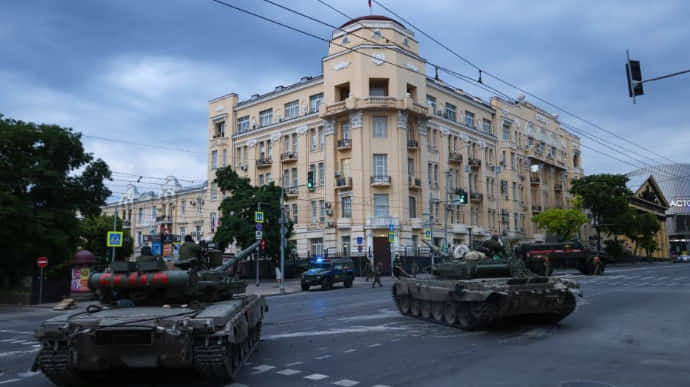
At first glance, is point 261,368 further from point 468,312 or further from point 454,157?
point 454,157

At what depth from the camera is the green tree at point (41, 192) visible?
2434 centimetres

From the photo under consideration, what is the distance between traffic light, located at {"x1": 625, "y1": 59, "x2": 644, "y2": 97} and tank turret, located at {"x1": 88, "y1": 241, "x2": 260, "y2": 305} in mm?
11893

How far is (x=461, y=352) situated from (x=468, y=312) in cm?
246

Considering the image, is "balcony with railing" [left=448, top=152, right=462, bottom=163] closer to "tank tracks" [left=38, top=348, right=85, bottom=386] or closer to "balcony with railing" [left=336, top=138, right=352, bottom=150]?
"balcony with railing" [left=336, top=138, right=352, bottom=150]

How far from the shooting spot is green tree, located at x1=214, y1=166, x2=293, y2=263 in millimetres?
38000

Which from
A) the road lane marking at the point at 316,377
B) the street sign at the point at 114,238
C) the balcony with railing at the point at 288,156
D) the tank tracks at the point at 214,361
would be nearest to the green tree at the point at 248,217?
the balcony with railing at the point at 288,156

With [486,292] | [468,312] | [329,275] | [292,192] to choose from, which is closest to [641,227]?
[292,192]

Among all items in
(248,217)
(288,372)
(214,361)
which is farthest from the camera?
(248,217)

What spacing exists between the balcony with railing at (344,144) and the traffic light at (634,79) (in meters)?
29.9

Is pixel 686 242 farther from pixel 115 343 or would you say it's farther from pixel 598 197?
pixel 115 343

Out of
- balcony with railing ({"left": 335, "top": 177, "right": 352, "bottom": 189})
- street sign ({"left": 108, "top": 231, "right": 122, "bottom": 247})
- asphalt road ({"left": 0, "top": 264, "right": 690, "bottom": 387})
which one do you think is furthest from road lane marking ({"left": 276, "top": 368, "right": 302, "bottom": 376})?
balcony with railing ({"left": 335, "top": 177, "right": 352, "bottom": 189})

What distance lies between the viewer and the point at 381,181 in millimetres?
→ 42562

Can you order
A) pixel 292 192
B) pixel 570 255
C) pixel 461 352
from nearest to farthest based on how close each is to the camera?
pixel 461 352
pixel 570 255
pixel 292 192

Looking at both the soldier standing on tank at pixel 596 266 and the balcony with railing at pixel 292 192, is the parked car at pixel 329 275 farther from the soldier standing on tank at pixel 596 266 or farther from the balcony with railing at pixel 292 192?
the balcony with railing at pixel 292 192
